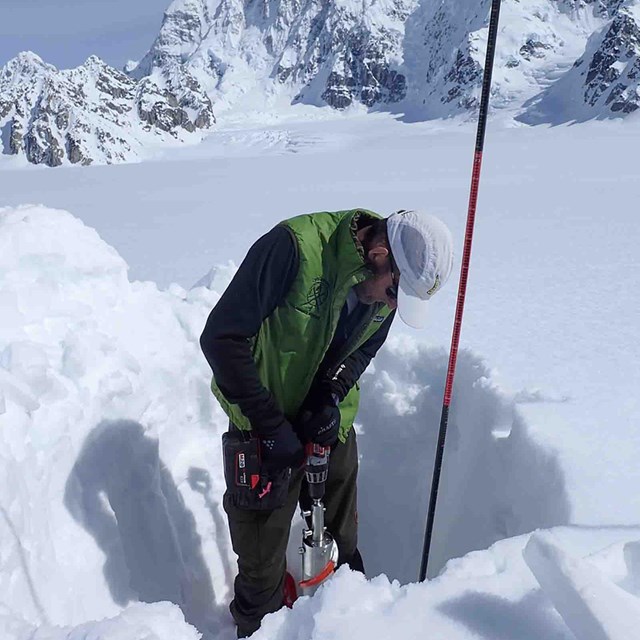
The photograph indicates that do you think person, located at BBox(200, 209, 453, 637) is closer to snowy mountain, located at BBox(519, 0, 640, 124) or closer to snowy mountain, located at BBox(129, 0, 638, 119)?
snowy mountain, located at BBox(519, 0, 640, 124)

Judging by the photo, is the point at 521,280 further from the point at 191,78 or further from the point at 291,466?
the point at 191,78

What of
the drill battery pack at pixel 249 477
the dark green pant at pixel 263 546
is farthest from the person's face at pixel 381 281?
the dark green pant at pixel 263 546

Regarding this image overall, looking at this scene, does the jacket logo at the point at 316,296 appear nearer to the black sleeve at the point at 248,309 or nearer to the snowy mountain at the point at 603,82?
the black sleeve at the point at 248,309

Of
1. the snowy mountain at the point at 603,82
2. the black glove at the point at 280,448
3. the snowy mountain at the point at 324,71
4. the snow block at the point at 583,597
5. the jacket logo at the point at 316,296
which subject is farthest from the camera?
the snowy mountain at the point at 324,71

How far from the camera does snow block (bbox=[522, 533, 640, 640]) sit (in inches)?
57.1

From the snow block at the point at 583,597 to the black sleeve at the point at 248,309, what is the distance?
3.76ft

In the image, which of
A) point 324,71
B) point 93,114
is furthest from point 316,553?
point 324,71

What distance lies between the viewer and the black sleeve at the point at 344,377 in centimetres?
272

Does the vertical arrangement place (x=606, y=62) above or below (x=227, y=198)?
above

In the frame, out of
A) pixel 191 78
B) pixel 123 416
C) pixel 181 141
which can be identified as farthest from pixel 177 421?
pixel 191 78

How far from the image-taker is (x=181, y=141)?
69.1m

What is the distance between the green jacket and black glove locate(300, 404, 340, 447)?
9 centimetres

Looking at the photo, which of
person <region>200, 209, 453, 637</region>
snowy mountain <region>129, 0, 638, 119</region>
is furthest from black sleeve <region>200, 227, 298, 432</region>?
snowy mountain <region>129, 0, 638, 119</region>

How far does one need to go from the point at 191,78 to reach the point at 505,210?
77.9 meters
